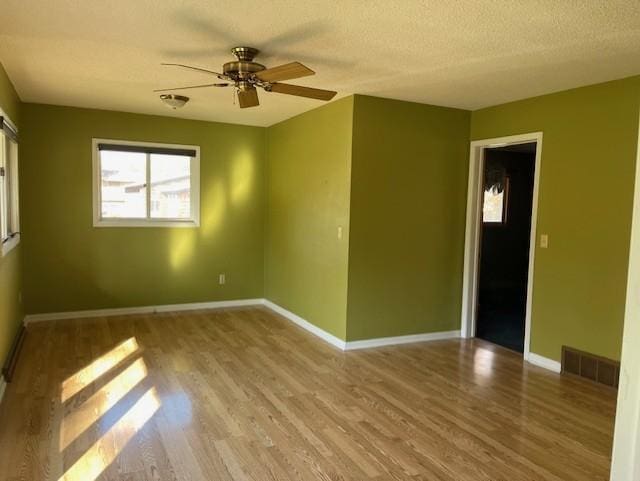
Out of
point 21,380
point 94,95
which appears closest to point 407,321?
point 21,380

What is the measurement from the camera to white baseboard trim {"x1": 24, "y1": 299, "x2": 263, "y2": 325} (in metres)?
5.24

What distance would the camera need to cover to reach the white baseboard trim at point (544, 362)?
4027 millimetres

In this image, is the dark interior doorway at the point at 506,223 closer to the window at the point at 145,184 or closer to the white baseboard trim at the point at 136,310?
the white baseboard trim at the point at 136,310

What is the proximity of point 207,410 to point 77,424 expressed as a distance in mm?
769

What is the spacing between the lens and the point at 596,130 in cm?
370

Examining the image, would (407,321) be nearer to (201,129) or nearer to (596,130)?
(596,130)

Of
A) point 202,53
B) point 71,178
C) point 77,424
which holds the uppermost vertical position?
point 202,53

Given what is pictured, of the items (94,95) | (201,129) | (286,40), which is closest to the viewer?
(286,40)

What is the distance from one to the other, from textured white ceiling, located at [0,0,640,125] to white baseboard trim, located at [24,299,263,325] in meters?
2.46

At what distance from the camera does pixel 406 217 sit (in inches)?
183

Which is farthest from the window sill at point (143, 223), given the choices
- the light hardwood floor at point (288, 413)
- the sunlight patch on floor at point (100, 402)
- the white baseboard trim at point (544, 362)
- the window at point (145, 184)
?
the white baseboard trim at point (544, 362)

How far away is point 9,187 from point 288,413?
3318mm

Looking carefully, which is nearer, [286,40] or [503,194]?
[286,40]

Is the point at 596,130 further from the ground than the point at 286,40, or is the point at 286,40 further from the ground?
the point at 286,40
